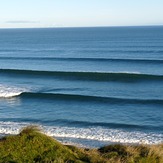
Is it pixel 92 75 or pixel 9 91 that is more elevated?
pixel 92 75

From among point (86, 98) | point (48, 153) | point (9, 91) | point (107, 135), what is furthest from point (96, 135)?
point (9, 91)

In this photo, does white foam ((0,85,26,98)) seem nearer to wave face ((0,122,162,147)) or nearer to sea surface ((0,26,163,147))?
sea surface ((0,26,163,147))

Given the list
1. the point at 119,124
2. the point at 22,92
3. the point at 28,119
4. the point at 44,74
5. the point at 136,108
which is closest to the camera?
the point at 119,124

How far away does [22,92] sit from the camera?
→ 33.2 metres

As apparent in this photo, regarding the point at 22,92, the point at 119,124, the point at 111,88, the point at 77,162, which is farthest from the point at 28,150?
the point at 111,88

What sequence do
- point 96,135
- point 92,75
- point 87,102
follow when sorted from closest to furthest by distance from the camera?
point 96,135, point 87,102, point 92,75

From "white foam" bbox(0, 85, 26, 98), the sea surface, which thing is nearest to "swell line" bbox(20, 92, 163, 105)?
the sea surface

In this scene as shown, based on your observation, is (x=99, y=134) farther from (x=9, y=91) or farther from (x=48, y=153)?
(x=9, y=91)

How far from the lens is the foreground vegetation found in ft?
26.6

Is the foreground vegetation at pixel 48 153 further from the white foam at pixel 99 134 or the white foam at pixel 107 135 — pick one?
the white foam at pixel 107 135

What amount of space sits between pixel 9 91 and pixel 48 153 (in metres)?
25.8

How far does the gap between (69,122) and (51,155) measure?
15.0 metres

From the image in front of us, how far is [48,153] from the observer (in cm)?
833

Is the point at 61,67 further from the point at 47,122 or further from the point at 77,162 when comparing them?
the point at 77,162
